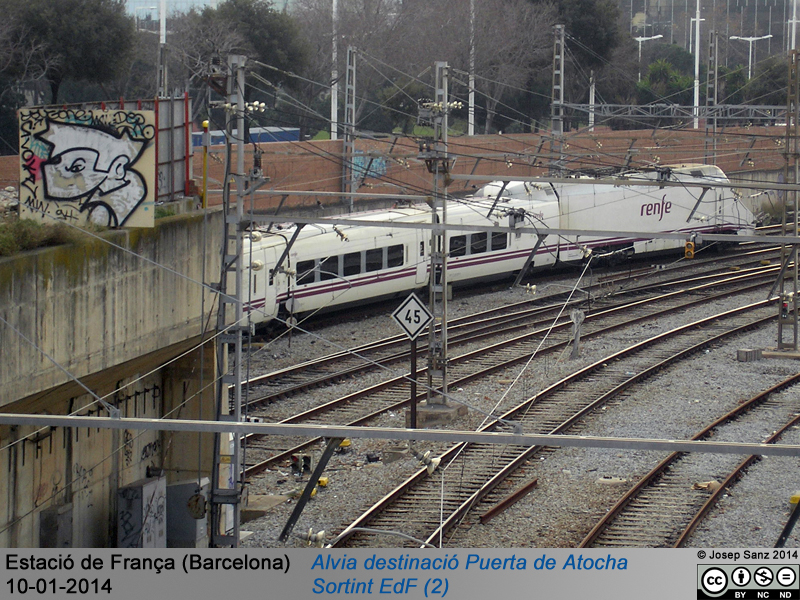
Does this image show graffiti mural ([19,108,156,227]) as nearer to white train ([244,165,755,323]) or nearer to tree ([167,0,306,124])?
white train ([244,165,755,323])

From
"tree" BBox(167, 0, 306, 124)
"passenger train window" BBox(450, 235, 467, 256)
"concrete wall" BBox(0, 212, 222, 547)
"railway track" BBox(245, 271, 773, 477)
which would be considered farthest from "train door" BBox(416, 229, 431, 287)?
"tree" BBox(167, 0, 306, 124)

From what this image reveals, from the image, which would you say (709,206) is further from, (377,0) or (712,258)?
(377,0)

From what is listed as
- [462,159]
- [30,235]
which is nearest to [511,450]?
[30,235]

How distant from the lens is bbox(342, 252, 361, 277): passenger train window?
23.3 metres

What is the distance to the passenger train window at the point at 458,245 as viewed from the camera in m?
26.0

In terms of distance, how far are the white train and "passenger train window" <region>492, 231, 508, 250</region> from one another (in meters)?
0.03

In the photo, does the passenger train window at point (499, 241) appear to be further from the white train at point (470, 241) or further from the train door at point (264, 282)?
the train door at point (264, 282)

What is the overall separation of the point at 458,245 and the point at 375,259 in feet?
9.98

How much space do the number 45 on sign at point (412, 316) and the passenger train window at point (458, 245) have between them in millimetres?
10366

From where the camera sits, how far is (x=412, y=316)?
15562 millimetres

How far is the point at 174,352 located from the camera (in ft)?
38.4

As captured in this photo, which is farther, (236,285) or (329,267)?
(329,267)

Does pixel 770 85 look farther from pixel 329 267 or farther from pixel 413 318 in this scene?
pixel 413 318

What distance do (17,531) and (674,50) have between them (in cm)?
7257
